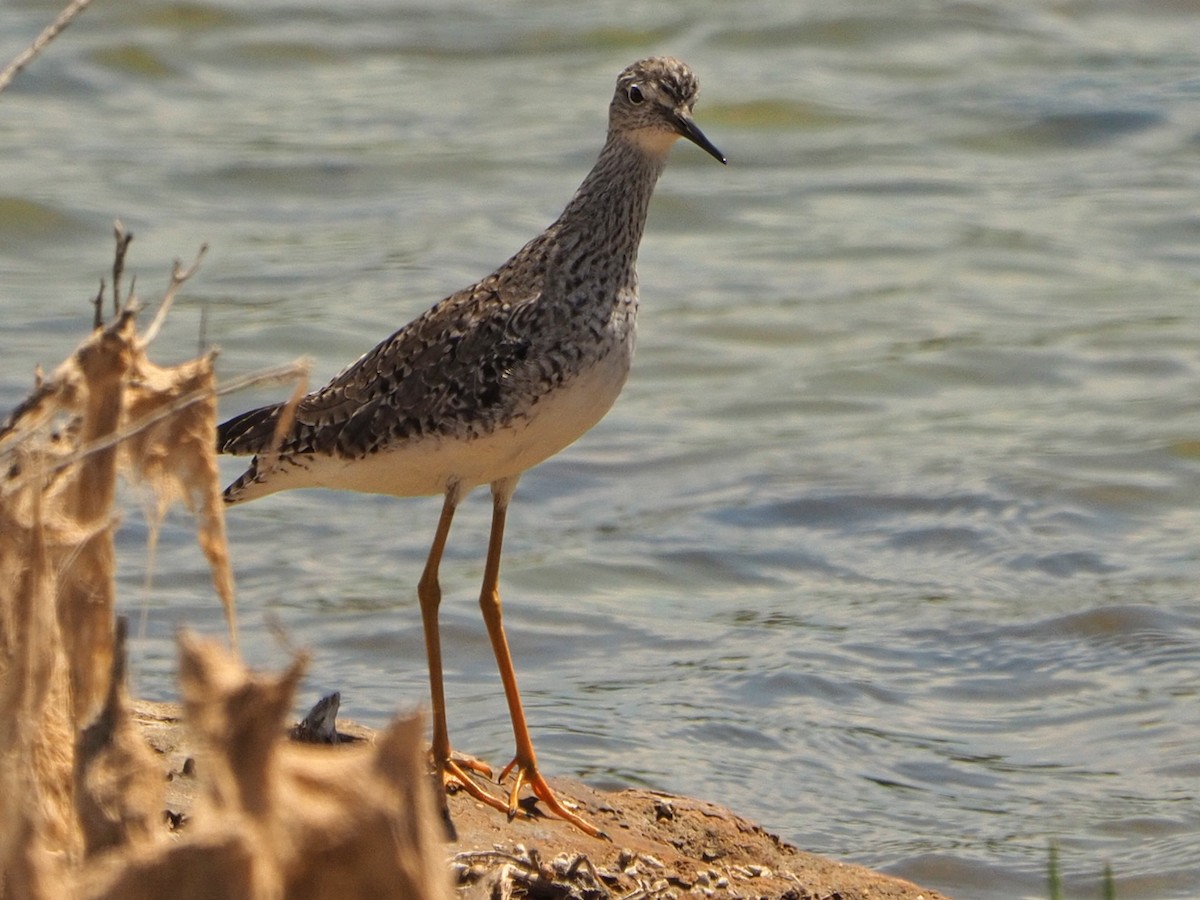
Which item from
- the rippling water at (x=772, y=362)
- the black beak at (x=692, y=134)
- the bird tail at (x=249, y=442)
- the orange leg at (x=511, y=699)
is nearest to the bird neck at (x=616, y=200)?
the black beak at (x=692, y=134)

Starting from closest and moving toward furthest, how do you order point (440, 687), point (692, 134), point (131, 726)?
point (131, 726) < point (440, 687) < point (692, 134)

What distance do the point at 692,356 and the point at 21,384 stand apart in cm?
458

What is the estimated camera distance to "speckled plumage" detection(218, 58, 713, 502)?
6750 mm

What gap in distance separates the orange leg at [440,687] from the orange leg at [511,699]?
0.12 metres

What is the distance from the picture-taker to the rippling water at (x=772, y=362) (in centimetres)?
858

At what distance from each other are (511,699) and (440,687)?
0.95ft

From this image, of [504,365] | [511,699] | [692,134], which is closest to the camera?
[504,365]

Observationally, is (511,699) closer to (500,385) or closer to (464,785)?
(464,785)

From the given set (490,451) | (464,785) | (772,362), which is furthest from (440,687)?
(772,362)

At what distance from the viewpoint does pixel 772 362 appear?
13719 mm

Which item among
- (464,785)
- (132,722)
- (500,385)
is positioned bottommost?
(464,785)

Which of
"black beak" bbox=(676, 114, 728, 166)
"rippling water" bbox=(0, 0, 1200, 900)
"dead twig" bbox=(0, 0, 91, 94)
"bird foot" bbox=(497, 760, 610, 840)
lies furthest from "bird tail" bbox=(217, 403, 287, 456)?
"dead twig" bbox=(0, 0, 91, 94)

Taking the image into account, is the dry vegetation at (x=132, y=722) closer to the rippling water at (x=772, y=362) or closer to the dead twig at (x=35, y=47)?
the dead twig at (x=35, y=47)

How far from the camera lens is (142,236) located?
14633mm
